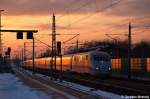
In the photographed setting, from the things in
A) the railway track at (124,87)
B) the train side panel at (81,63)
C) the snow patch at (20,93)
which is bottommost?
the snow patch at (20,93)

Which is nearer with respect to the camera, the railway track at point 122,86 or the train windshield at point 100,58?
the railway track at point 122,86

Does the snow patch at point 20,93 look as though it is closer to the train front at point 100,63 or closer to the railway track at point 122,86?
the railway track at point 122,86

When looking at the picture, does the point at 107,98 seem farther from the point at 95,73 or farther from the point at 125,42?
the point at 125,42

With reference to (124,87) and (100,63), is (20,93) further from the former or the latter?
(100,63)

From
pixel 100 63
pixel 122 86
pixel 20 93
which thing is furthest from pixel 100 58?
pixel 20 93

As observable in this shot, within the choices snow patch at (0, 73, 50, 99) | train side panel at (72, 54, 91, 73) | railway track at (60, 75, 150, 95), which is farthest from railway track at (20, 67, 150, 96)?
snow patch at (0, 73, 50, 99)

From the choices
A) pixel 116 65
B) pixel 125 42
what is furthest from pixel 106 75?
pixel 125 42

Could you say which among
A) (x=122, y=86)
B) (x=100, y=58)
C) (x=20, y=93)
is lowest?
(x=20, y=93)

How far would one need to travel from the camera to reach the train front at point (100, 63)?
56.6 meters

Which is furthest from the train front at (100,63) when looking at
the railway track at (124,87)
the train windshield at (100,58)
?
the railway track at (124,87)

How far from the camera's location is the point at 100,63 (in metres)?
57.2

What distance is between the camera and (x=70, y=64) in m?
71.6

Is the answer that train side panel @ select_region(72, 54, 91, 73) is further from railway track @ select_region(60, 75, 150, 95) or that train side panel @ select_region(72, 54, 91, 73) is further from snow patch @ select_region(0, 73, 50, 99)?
snow patch @ select_region(0, 73, 50, 99)

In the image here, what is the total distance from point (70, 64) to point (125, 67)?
825 cm
